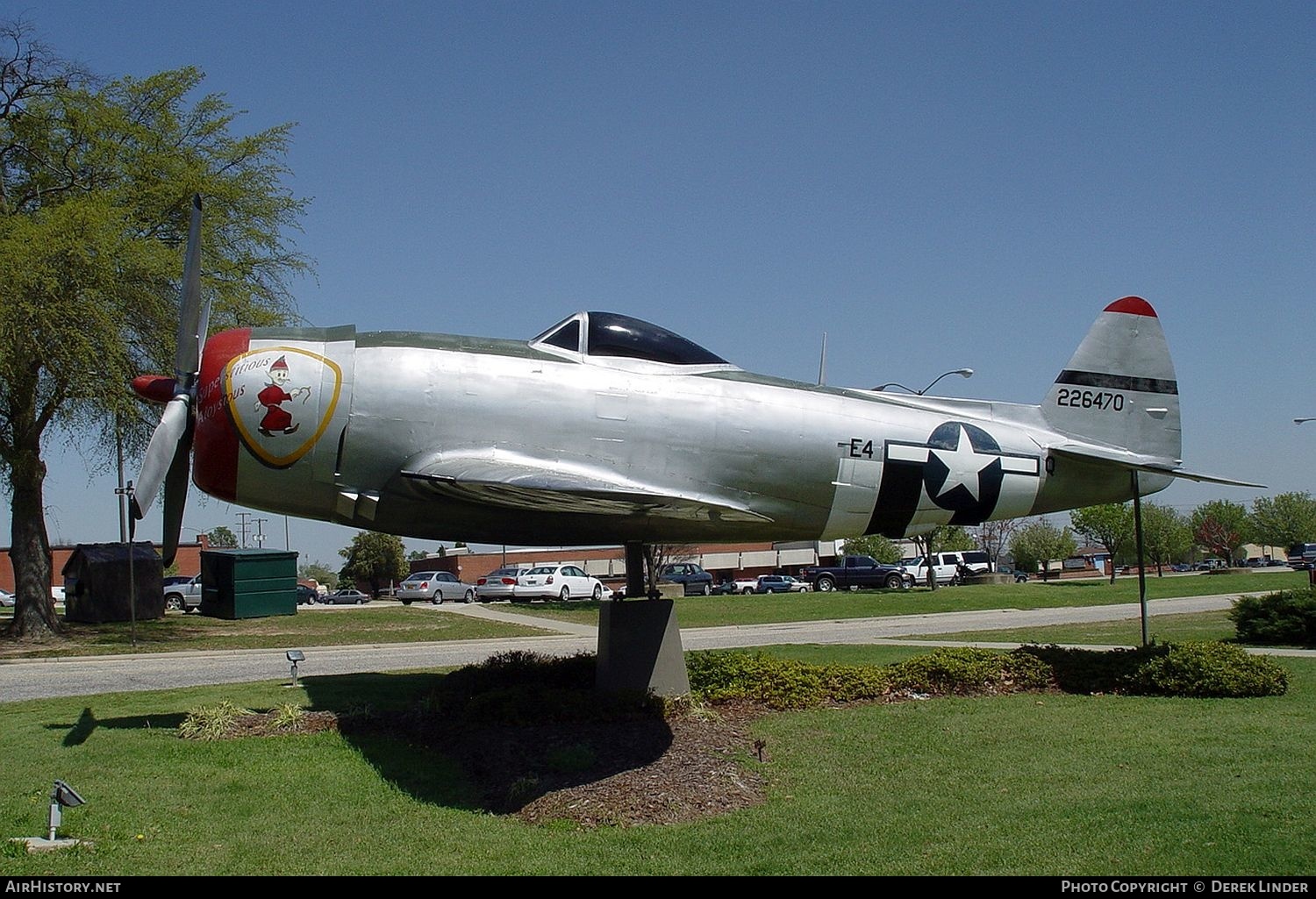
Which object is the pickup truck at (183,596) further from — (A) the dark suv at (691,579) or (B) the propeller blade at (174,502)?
(B) the propeller blade at (174,502)

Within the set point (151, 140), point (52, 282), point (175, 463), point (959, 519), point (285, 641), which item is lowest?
point (285, 641)

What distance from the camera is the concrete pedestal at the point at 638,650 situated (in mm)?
10820

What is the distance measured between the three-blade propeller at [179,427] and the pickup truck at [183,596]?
31.6 metres

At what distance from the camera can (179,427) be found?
9.41 meters

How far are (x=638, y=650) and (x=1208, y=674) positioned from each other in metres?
6.89

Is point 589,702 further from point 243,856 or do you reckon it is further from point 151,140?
point 151,140

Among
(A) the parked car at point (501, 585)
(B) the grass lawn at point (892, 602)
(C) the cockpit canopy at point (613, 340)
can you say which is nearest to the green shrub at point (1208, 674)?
(C) the cockpit canopy at point (613, 340)

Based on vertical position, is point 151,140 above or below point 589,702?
above

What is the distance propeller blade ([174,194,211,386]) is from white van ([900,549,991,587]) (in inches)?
1909

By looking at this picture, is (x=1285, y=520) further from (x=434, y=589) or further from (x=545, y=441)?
(x=545, y=441)

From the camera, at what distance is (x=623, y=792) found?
7773mm

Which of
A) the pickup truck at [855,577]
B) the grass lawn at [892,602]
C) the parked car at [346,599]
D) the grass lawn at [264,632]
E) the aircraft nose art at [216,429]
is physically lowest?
the parked car at [346,599]
